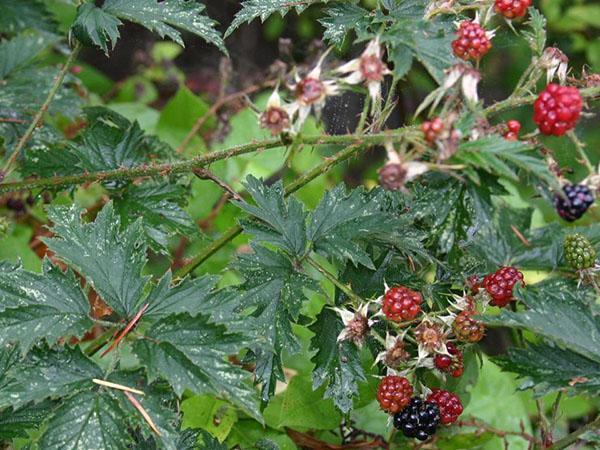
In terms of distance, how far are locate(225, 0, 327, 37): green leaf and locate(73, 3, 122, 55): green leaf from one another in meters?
0.28

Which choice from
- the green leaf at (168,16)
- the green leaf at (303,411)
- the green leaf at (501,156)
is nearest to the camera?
the green leaf at (501,156)

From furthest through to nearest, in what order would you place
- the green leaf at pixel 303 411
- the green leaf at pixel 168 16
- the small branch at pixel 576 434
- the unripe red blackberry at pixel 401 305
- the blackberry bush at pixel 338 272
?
the green leaf at pixel 303 411, the green leaf at pixel 168 16, the small branch at pixel 576 434, the unripe red blackberry at pixel 401 305, the blackberry bush at pixel 338 272

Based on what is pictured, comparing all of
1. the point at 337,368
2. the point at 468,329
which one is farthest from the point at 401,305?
the point at 337,368

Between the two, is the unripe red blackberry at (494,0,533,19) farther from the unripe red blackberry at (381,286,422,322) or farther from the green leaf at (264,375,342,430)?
the green leaf at (264,375,342,430)

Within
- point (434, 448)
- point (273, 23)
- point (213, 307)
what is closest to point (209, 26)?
point (213, 307)

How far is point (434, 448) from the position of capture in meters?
1.90

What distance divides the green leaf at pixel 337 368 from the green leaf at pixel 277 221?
0.57 ft

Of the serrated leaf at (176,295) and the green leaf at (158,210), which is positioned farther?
the green leaf at (158,210)

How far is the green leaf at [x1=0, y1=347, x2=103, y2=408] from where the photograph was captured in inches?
48.0

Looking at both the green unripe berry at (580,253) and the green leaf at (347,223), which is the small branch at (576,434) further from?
the green leaf at (347,223)

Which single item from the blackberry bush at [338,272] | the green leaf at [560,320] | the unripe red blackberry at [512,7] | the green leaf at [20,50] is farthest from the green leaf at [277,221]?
the green leaf at [20,50]

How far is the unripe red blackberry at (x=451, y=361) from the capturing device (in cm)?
135

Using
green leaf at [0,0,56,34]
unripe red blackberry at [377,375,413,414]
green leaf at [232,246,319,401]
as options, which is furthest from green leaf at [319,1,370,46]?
green leaf at [0,0,56,34]

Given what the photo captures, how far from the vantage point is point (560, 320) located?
4.28 feet
